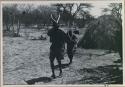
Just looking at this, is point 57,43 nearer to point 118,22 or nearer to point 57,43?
point 57,43

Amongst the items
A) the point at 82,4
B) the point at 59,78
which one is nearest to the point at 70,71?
the point at 59,78

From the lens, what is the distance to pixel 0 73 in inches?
144

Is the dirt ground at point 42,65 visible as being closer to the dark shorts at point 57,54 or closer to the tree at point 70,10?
the dark shorts at point 57,54

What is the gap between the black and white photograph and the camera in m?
3.67

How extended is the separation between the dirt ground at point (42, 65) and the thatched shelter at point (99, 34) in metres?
0.06

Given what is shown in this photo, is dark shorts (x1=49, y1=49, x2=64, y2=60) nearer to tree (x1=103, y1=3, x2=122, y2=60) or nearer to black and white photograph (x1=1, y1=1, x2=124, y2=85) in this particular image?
black and white photograph (x1=1, y1=1, x2=124, y2=85)

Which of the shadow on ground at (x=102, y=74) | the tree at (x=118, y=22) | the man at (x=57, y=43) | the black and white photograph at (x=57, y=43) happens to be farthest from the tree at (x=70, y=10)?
the shadow on ground at (x=102, y=74)

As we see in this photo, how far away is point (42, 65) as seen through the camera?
12.1 ft

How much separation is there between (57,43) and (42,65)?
260mm

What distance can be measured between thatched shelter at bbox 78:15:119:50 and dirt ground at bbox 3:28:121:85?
6cm

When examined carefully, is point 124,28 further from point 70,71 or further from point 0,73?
point 0,73

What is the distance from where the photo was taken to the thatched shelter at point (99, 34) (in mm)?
3689

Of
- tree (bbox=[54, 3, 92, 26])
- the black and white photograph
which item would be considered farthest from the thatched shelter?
tree (bbox=[54, 3, 92, 26])

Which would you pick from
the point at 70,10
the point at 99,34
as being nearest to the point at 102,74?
the point at 99,34
